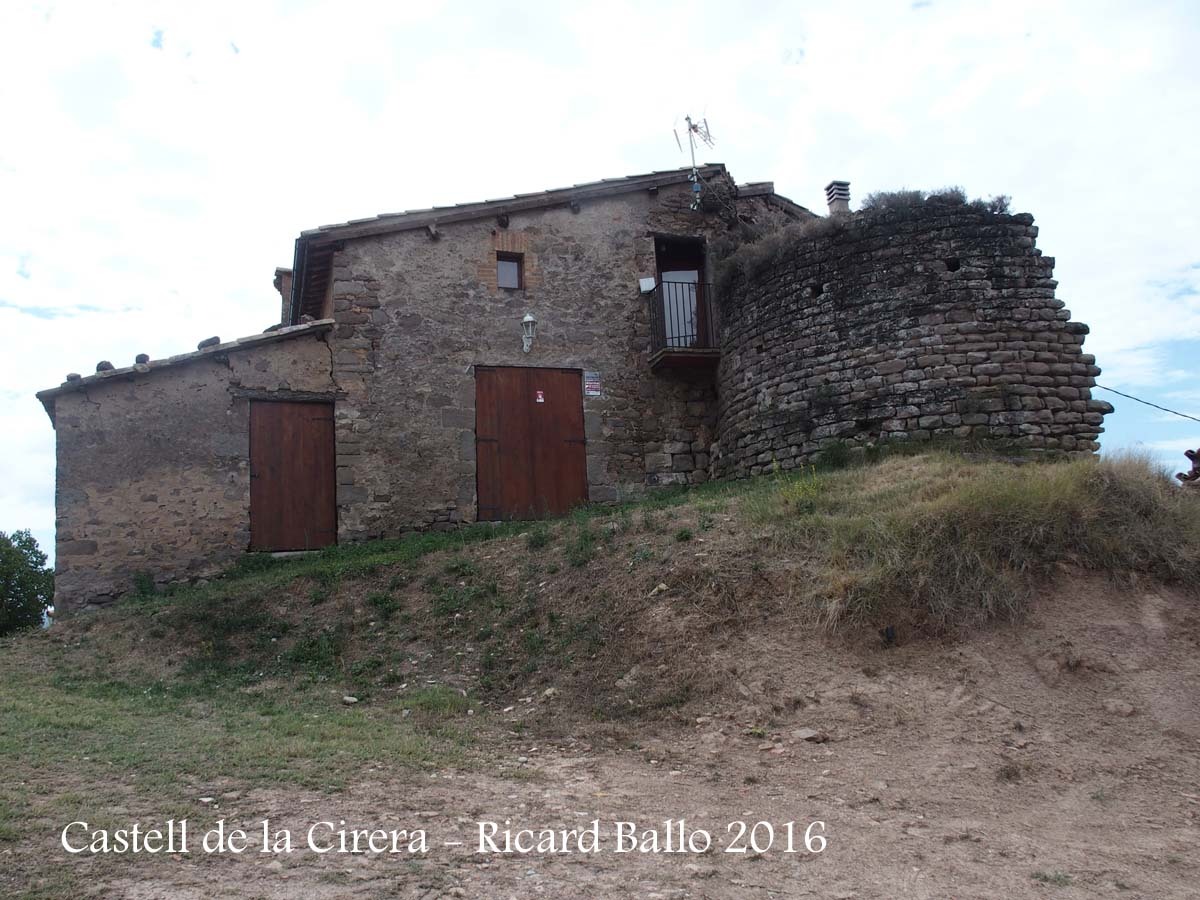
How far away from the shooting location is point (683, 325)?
1387 centimetres

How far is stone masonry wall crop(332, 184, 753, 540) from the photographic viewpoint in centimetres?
1218

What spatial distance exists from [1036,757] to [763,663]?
1.90 meters

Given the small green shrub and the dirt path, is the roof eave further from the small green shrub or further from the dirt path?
the dirt path

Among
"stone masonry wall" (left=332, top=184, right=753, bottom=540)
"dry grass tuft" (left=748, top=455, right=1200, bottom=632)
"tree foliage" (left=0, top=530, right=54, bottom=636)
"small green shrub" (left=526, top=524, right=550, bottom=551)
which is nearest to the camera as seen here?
"dry grass tuft" (left=748, top=455, right=1200, bottom=632)

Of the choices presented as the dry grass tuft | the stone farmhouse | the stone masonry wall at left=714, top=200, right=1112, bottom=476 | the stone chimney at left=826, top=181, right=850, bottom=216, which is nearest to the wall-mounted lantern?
the stone farmhouse

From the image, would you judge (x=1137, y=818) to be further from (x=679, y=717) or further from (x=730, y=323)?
(x=730, y=323)

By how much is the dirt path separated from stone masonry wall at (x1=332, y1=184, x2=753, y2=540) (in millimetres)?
5816

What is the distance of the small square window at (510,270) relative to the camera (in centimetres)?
1315

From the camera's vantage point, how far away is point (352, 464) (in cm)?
1203

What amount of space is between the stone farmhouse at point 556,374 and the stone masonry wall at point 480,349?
0.03 m

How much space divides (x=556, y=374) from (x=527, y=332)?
0.72 meters

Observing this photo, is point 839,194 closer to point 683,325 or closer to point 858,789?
point 683,325

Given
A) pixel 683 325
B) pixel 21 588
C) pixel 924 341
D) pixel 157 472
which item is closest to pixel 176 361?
pixel 157 472

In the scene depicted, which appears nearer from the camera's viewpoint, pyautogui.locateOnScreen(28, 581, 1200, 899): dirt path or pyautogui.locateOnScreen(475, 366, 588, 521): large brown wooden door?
pyautogui.locateOnScreen(28, 581, 1200, 899): dirt path
